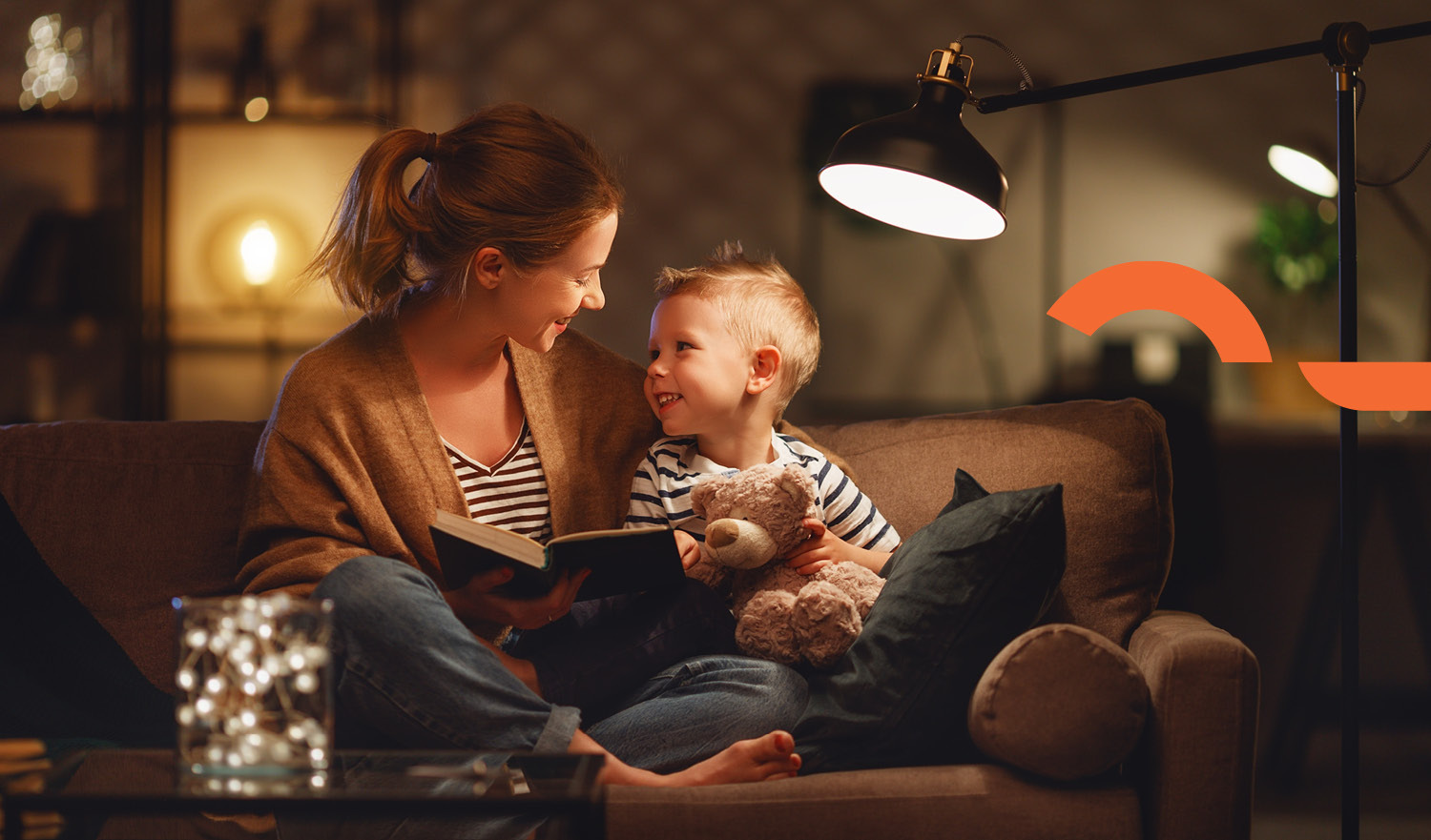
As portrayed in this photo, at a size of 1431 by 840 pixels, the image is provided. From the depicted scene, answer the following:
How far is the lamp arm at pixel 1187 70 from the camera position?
1161 millimetres

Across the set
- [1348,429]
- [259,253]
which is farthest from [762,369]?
[259,253]

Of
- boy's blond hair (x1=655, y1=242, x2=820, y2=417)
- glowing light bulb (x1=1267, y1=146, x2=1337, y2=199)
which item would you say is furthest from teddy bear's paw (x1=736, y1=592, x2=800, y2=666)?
glowing light bulb (x1=1267, y1=146, x2=1337, y2=199)

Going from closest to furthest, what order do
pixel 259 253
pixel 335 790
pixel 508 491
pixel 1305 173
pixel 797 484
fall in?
pixel 335 790 → pixel 797 484 → pixel 508 491 → pixel 1305 173 → pixel 259 253

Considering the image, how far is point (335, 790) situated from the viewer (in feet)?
2.66

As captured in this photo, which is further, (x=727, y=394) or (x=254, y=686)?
(x=727, y=394)

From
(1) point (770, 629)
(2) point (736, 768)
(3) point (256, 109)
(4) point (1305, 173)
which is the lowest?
(2) point (736, 768)

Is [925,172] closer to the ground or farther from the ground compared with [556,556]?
farther from the ground

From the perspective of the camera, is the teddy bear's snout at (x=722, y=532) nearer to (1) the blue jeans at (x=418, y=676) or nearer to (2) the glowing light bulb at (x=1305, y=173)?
(1) the blue jeans at (x=418, y=676)

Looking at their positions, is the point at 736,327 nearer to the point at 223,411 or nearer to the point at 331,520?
the point at 331,520

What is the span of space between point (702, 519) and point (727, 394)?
0.16 m

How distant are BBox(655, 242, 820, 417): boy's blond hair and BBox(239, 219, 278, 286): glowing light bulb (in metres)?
1.50

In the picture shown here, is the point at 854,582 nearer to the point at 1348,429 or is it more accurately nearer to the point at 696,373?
the point at 696,373

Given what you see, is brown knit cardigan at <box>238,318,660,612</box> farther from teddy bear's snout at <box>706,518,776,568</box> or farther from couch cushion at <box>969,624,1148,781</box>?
couch cushion at <box>969,624,1148,781</box>

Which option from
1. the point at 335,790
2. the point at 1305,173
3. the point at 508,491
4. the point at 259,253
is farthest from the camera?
the point at 259,253
